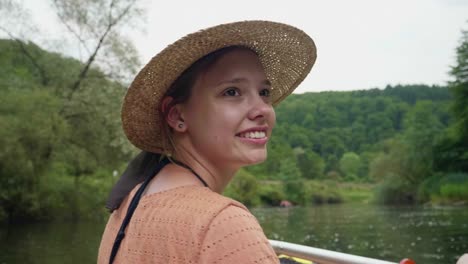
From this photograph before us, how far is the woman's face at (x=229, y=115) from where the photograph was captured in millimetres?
1188

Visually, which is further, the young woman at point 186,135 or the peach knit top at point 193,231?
the young woman at point 186,135

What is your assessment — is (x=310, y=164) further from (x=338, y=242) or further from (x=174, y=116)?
(x=174, y=116)

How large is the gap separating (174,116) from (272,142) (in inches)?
1580

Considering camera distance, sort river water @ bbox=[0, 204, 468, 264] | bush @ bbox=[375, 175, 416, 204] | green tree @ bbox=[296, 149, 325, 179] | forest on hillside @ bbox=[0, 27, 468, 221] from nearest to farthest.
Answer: river water @ bbox=[0, 204, 468, 264] < forest on hillside @ bbox=[0, 27, 468, 221] < bush @ bbox=[375, 175, 416, 204] < green tree @ bbox=[296, 149, 325, 179]

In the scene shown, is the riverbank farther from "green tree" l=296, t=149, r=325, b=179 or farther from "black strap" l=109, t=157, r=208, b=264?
"black strap" l=109, t=157, r=208, b=264

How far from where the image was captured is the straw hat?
4.00 feet

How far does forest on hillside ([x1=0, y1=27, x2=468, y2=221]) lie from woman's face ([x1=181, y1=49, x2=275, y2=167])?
33.8ft

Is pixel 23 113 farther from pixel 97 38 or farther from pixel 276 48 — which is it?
pixel 276 48

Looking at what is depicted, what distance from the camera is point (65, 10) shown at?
62.3 ft

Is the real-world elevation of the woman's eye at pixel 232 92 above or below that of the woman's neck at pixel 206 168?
above

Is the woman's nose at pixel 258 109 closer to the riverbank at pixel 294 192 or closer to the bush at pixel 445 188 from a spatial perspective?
the bush at pixel 445 188

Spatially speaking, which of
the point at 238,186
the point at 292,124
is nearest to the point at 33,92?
the point at 238,186

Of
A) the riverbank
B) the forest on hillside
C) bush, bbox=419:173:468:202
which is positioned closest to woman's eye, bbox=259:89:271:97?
the forest on hillside

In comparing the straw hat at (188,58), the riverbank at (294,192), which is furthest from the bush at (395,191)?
the straw hat at (188,58)
